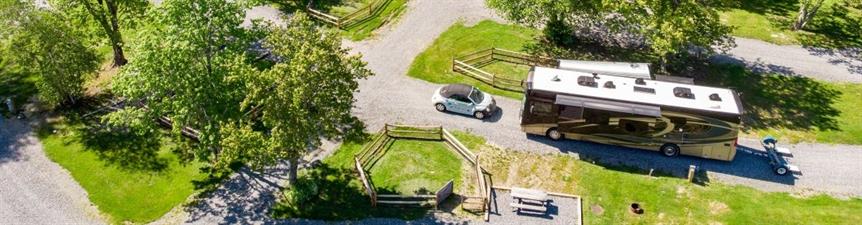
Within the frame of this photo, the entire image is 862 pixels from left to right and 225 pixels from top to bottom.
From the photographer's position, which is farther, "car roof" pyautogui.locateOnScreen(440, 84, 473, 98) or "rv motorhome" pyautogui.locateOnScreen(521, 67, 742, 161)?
"car roof" pyautogui.locateOnScreen(440, 84, 473, 98)

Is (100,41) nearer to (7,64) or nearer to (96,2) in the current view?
(96,2)

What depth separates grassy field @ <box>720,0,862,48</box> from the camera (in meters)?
47.5

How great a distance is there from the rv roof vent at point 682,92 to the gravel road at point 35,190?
29.6m

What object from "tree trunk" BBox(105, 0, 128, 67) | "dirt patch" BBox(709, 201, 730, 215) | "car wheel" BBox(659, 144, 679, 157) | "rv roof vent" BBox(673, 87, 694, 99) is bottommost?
"dirt patch" BBox(709, 201, 730, 215)

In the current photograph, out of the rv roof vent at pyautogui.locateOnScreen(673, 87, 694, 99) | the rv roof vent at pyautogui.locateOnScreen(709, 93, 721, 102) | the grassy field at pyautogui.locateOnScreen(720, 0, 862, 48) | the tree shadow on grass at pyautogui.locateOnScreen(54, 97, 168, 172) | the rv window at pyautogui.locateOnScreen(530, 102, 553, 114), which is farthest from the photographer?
the grassy field at pyautogui.locateOnScreen(720, 0, 862, 48)

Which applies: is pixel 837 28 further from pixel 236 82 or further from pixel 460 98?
pixel 236 82

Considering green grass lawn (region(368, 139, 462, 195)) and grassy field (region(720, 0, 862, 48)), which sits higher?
grassy field (region(720, 0, 862, 48))

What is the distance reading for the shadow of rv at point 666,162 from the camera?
33.8m

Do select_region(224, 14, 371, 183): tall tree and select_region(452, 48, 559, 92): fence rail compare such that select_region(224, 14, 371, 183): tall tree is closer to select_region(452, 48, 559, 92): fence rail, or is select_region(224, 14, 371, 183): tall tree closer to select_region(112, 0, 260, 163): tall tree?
select_region(112, 0, 260, 163): tall tree

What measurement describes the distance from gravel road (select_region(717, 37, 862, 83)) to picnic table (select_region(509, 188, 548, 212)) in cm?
2086

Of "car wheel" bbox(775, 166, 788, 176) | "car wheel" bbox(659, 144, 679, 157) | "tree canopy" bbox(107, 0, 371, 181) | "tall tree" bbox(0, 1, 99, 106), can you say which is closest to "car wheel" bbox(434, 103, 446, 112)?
"tree canopy" bbox(107, 0, 371, 181)

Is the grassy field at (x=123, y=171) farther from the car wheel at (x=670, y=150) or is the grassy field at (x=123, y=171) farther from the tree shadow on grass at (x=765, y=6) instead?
the tree shadow on grass at (x=765, y=6)

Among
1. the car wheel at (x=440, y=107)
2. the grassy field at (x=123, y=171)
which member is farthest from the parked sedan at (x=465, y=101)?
the grassy field at (x=123, y=171)

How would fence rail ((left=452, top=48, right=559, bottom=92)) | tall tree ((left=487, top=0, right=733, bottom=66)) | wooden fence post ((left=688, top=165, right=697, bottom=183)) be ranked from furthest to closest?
fence rail ((left=452, top=48, right=559, bottom=92))
tall tree ((left=487, top=0, right=733, bottom=66))
wooden fence post ((left=688, top=165, right=697, bottom=183))
